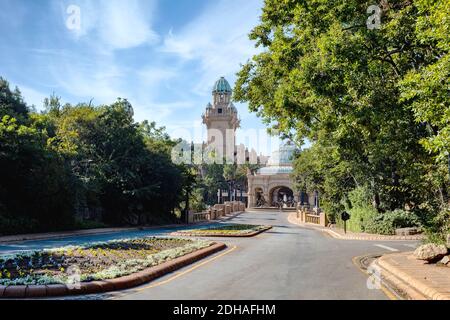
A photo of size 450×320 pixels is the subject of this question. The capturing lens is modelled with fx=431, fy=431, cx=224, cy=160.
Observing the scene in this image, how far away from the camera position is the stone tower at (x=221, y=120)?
122m

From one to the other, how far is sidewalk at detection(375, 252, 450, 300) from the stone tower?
351 feet

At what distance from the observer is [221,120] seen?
122250 mm

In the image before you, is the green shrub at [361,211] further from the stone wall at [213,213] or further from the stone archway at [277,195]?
the stone archway at [277,195]

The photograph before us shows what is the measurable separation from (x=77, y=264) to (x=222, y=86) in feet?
382

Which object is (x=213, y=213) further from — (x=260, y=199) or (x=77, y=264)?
(x=260, y=199)

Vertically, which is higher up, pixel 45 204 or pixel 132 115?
pixel 132 115

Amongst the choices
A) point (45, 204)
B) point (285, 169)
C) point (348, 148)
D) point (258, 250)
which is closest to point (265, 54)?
point (348, 148)

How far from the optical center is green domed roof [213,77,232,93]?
12488 cm

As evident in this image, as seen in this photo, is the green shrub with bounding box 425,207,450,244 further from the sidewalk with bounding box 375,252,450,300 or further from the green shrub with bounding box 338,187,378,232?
the green shrub with bounding box 338,187,378,232

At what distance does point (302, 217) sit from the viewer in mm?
50281

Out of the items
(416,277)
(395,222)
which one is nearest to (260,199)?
(395,222)

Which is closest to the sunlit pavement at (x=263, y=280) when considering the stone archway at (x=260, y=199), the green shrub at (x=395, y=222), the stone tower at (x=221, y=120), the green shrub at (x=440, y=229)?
the green shrub at (x=440, y=229)

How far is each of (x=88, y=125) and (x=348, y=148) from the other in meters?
26.5
